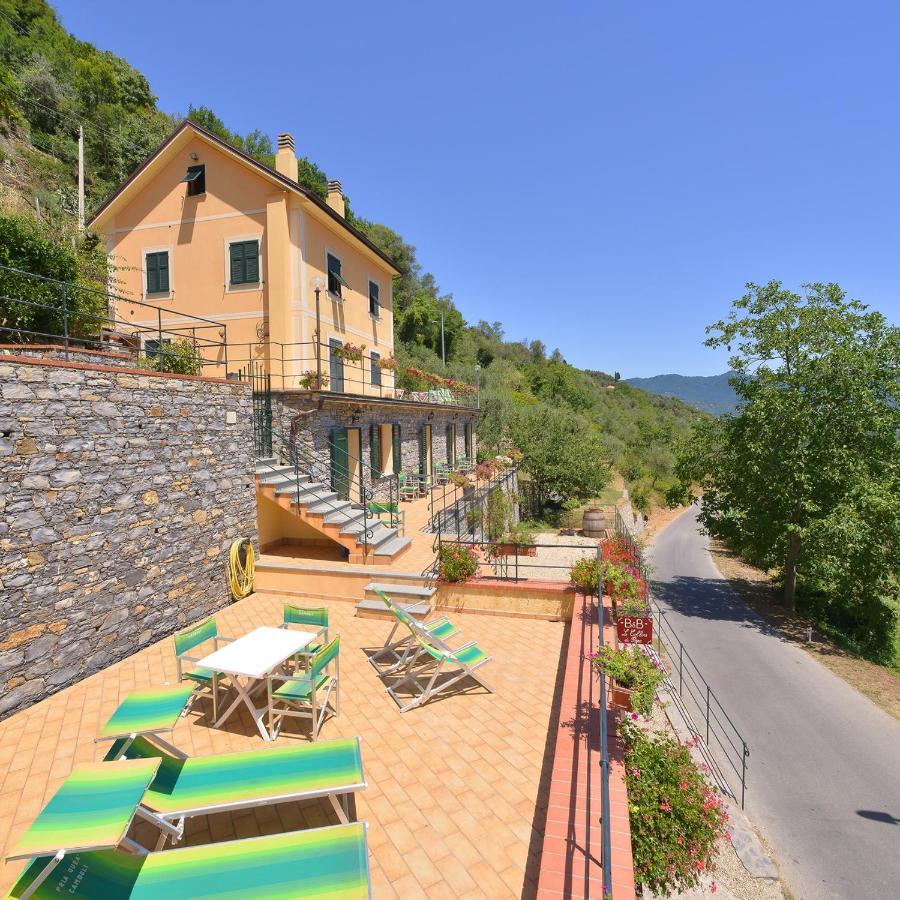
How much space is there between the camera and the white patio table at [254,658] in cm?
464

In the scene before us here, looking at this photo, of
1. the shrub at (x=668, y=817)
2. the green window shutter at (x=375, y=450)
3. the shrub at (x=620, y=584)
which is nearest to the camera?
the shrub at (x=668, y=817)

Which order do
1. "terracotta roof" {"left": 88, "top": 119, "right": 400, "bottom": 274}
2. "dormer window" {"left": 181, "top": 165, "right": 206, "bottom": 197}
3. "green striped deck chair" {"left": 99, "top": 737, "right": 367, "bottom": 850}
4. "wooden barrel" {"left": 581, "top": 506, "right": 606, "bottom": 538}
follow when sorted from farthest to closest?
1. "wooden barrel" {"left": 581, "top": 506, "right": 606, "bottom": 538}
2. "dormer window" {"left": 181, "top": 165, "right": 206, "bottom": 197}
3. "terracotta roof" {"left": 88, "top": 119, "right": 400, "bottom": 274}
4. "green striped deck chair" {"left": 99, "top": 737, "right": 367, "bottom": 850}

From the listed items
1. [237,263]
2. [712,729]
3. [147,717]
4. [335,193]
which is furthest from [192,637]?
[335,193]

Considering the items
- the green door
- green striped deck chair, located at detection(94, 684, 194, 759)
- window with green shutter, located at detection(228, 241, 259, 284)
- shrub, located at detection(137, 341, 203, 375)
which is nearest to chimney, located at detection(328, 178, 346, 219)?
window with green shutter, located at detection(228, 241, 259, 284)

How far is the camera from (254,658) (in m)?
4.90

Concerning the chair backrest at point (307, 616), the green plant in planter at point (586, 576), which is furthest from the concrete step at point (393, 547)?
the green plant in planter at point (586, 576)

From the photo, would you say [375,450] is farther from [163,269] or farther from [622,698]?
[622,698]

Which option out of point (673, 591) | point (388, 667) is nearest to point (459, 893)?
point (388, 667)

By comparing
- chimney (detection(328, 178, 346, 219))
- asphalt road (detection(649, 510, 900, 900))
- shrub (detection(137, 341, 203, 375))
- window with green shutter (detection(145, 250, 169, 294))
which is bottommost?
asphalt road (detection(649, 510, 900, 900))

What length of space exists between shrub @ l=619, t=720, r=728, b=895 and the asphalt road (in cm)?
190

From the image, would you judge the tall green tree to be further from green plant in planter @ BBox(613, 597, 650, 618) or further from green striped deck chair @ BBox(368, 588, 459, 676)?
green striped deck chair @ BBox(368, 588, 459, 676)

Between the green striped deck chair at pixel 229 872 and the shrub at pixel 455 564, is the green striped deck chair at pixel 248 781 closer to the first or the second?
the green striped deck chair at pixel 229 872

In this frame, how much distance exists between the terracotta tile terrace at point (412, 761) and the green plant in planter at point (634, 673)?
0.68 meters

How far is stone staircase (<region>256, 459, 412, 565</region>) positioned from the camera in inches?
371
